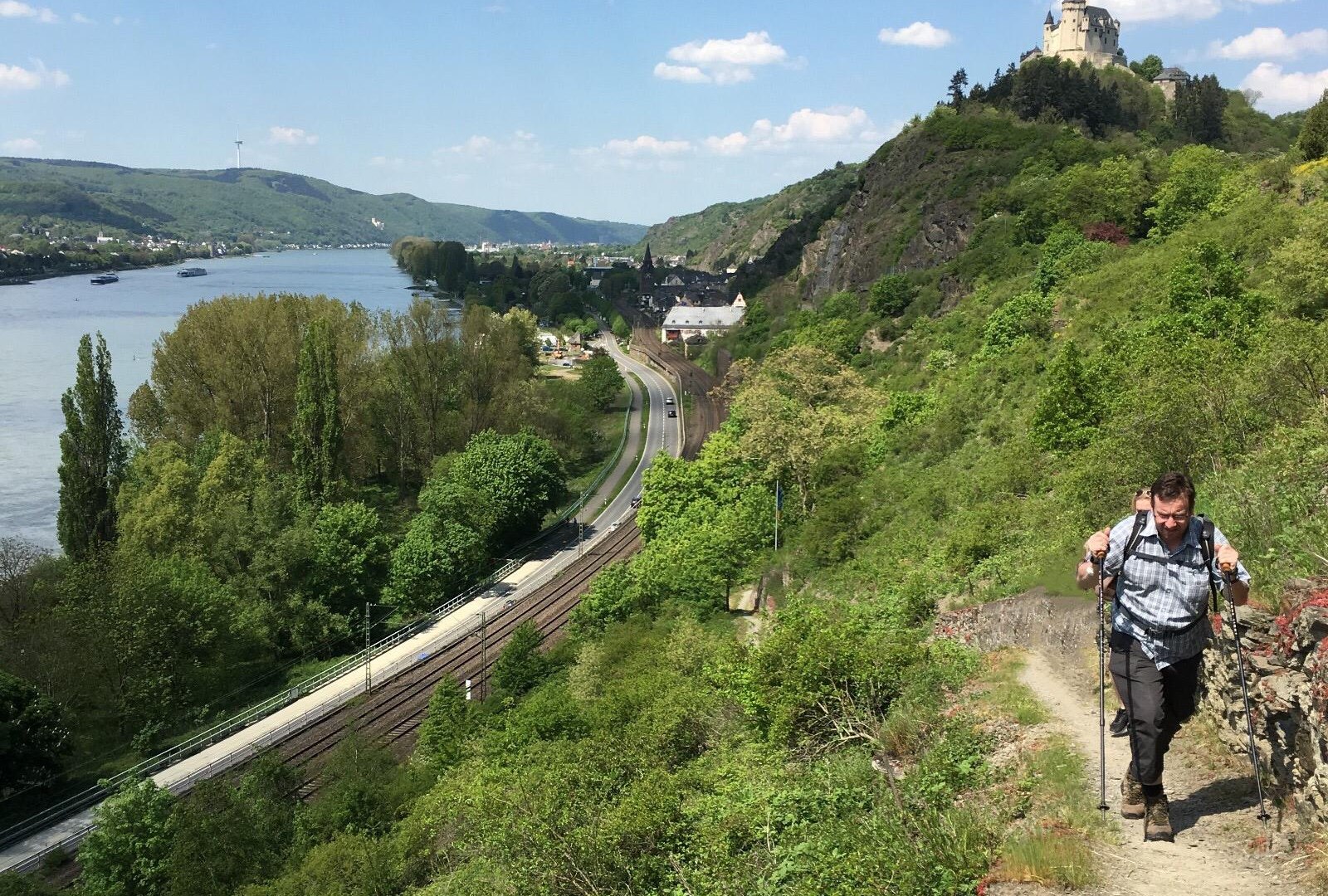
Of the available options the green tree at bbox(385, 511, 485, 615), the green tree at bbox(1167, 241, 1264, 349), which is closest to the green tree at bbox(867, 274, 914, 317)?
the green tree at bbox(385, 511, 485, 615)

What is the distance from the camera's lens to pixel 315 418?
4081 cm

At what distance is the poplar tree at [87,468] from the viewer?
120 ft

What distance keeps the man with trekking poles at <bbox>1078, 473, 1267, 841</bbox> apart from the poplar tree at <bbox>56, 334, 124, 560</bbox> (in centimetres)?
3802

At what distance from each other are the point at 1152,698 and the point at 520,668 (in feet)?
77.3

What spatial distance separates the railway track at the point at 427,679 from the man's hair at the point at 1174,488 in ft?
79.3

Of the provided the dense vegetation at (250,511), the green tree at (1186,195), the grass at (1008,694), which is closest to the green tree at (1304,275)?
the grass at (1008,694)

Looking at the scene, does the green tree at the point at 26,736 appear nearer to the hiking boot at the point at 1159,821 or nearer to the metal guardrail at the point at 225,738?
the metal guardrail at the point at 225,738

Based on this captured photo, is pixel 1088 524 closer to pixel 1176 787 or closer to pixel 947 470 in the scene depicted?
pixel 1176 787

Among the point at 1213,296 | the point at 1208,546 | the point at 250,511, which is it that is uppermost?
the point at 1213,296

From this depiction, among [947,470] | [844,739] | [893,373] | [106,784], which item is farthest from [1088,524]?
[893,373]

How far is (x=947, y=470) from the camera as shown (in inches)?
997

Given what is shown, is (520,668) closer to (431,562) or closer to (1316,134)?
(431,562)

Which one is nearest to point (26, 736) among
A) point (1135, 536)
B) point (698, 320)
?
point (1135, 536)

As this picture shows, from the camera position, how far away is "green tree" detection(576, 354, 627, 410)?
73994 millimetres
